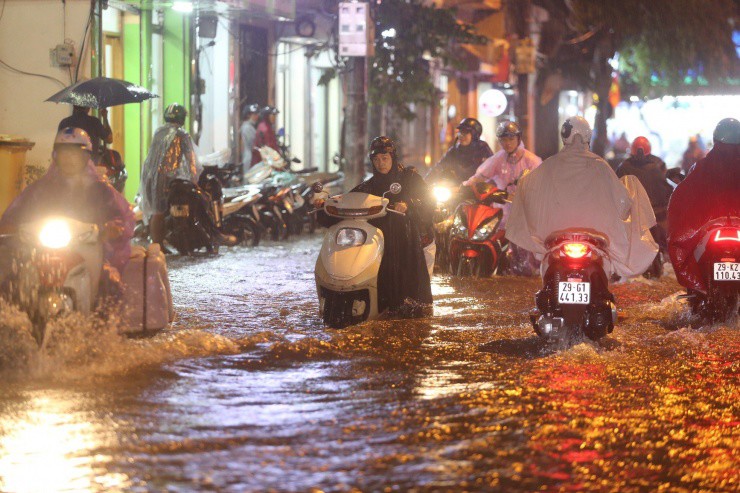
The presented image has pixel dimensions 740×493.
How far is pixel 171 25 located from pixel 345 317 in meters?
14.3

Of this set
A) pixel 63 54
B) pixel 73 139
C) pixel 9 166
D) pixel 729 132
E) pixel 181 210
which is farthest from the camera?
pixel 63 54

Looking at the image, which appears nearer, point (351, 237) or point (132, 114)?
point (351, 237)

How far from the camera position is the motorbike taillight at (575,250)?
29.5 ft

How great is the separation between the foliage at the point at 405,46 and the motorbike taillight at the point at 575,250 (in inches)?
708

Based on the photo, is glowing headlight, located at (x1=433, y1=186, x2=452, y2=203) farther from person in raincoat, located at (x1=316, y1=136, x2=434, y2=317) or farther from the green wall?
the green wall

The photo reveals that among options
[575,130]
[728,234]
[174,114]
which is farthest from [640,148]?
[575,130]

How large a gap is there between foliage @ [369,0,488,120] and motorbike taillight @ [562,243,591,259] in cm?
1799

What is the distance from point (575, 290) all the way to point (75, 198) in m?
3.36

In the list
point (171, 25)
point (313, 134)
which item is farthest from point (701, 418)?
point (313, 134)

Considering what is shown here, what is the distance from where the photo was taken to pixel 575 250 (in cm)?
899

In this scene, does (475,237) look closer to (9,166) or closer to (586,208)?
(586,208)

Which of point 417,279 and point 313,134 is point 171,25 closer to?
point 313,134

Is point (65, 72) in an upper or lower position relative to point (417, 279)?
upper

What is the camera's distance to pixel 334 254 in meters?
10.2
